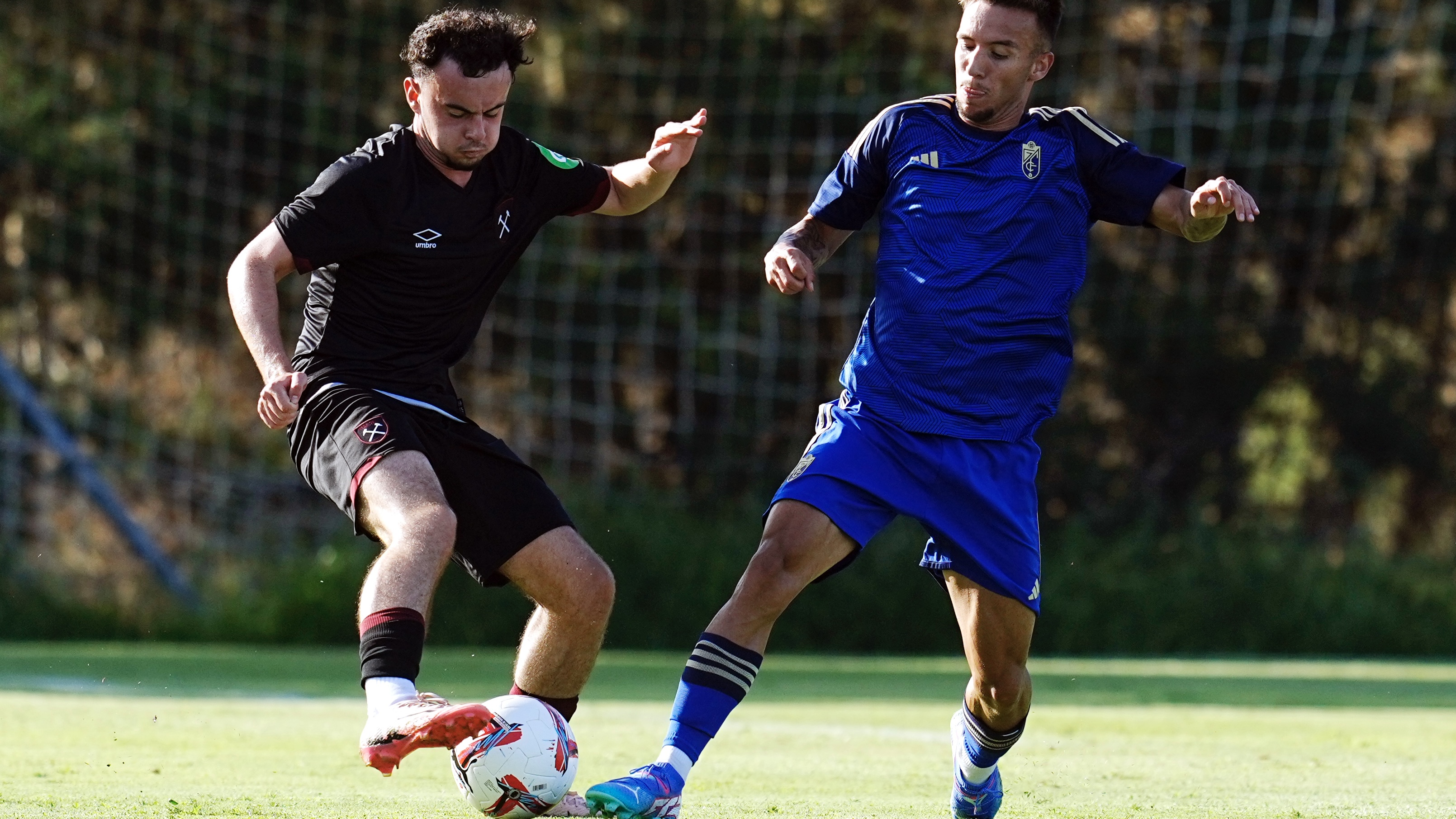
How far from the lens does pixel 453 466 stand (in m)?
4.95

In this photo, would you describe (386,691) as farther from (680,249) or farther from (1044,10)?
(680,249)

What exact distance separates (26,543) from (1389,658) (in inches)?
344

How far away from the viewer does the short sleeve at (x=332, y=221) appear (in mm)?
4855

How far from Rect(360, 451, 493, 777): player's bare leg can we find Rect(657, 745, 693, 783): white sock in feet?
1.60

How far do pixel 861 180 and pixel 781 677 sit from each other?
520 cm

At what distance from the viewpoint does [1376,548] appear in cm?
1373

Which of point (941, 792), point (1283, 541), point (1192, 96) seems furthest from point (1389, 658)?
point (941, 792)

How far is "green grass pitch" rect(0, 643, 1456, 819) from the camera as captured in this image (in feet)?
15.8

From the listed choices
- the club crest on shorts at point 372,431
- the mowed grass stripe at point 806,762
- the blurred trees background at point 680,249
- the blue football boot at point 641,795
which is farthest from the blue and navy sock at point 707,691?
the blurred trees background at point 680,249

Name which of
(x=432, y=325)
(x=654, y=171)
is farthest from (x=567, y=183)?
(x=432, y=325)

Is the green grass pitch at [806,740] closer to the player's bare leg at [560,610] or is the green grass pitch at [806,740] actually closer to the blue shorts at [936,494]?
the player's bare leg at [560,610]

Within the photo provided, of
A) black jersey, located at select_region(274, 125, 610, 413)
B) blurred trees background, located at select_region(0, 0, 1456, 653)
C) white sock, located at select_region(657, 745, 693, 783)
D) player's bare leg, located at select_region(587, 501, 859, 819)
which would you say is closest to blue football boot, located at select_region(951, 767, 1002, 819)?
player's bare leg, located at select_region(587, 501, 859, 819)

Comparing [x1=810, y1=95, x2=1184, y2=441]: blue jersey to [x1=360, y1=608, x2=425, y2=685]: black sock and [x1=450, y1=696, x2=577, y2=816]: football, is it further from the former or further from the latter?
[x1=360, y1=608, x2=425, y2=685]: black sock

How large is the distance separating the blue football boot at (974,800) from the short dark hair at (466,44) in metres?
2.08
